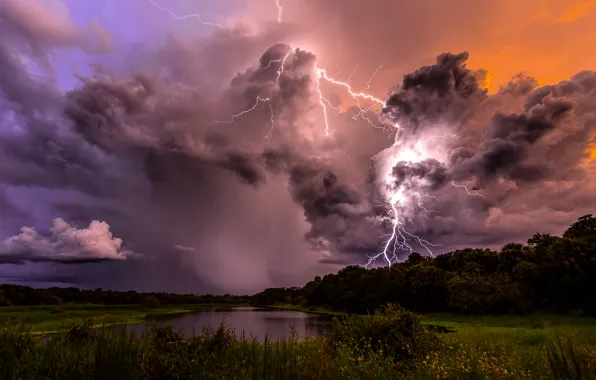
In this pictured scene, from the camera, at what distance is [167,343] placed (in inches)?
529

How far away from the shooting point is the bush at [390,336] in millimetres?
18234

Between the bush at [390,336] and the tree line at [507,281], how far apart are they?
134 feet

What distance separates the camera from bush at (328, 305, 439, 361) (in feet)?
59.8

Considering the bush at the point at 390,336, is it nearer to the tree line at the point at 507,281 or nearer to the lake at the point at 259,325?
the lake at the point at 259,325

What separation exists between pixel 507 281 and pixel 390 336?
47846mm

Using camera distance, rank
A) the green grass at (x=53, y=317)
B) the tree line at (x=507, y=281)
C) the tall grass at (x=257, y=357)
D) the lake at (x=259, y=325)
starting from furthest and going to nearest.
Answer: the tree line at (x=507, y=281) < the lake at (x=259, y=325) < the green grass at (x=53, y=317) < the tall grass at (x=257, y=357)

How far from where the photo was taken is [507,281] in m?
57.2

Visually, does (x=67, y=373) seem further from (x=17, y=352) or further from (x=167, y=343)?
(x=167, y=343)

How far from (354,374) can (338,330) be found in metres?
10.9

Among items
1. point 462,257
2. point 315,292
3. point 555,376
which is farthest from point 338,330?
point 315,292

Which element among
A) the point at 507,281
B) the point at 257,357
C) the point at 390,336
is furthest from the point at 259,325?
the point at 257,357

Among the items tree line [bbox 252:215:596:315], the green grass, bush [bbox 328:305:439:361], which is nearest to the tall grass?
bush [bbox 328:305:439:361]

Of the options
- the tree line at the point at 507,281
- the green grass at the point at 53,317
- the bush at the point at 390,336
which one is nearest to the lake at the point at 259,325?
the bush at the point at 390,336

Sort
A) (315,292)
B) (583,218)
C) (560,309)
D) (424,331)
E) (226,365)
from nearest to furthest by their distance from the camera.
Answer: (226,365) → (424,331) → (560,309) → (583,218) → (315,292)
